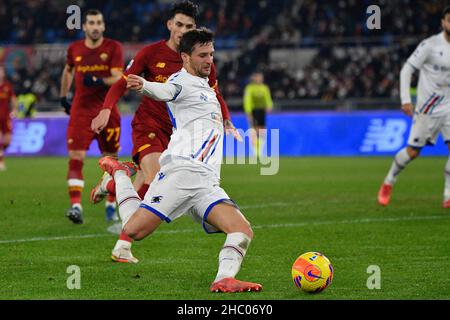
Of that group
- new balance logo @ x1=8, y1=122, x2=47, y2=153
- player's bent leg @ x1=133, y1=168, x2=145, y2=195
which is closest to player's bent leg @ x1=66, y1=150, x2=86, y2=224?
player's bent leg @ x1=133, y1=168, x2=145, y2=195

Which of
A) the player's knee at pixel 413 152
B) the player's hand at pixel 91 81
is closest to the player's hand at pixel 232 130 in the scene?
the player's hand at pixel 91 81

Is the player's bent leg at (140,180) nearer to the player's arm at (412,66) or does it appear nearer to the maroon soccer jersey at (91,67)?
the maroon soccer jersey at (91,67)

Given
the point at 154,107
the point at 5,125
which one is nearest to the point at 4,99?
the point at 5,125

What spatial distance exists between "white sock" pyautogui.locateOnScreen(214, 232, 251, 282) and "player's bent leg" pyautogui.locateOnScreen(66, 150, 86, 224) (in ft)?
A: 15.1

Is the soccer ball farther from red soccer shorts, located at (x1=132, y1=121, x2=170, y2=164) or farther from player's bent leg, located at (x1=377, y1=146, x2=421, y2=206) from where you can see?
player's bent leg, located at (x1=377, y1=146, x2=421, y2=206)

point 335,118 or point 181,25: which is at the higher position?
point 181,25

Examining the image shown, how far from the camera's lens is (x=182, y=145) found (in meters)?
6.63

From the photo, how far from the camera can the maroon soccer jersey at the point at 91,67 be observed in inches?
438

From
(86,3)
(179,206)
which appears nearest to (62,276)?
(179,206)

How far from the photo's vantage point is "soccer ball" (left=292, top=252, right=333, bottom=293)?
6316 mm

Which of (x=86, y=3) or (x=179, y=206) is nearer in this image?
(x=179, y=206)

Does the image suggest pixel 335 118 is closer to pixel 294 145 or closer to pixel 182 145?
pixel 294 145
